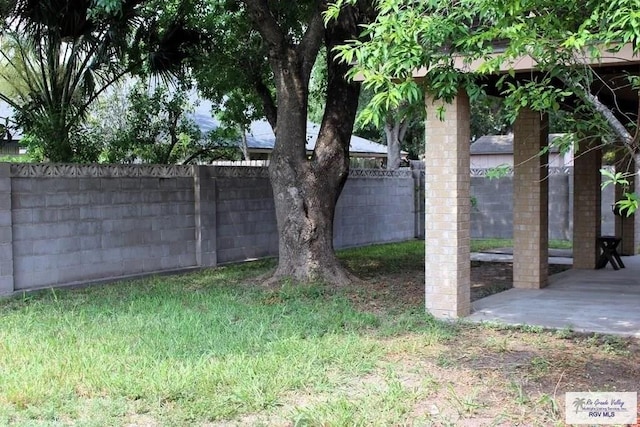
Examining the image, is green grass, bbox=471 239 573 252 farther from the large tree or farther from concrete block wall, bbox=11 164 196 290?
concrete block wall, bbox=11 164 196 290

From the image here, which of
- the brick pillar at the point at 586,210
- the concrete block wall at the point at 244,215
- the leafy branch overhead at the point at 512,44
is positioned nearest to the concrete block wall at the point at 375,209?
the concrete block wall at the point at 244,215

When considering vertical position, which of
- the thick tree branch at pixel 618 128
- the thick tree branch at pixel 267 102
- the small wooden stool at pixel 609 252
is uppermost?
the thick tree branch at pixel 267 102

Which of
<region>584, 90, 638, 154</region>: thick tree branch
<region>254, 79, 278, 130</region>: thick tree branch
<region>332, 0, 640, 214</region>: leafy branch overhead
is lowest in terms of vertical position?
<region>584, 90, 638, 154</region>: thick tree branch

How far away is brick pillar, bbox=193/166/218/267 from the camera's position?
1230 centimetres

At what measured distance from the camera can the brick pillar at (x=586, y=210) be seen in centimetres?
1217

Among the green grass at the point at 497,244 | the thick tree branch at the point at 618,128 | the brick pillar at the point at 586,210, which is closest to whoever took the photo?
the thick tree branch at the point at 618,128

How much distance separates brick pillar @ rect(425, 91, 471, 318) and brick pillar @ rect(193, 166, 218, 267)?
5.48m

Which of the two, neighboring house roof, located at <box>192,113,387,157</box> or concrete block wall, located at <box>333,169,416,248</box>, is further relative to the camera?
neighboring house roof, located at <box>192,113,387,157</box>

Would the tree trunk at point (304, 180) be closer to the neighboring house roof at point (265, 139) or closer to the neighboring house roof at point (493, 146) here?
the neighboring house roof at point (265, 139)

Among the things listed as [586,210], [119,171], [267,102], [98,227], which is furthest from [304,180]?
[586,210]

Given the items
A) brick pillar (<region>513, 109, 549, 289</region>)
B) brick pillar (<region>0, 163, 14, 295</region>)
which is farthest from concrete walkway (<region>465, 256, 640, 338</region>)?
brick pillar (<region>0, 163, 14, 295</region>)

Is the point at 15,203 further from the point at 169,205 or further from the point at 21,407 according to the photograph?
the point at 21,407

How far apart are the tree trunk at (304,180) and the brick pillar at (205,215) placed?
229 cm

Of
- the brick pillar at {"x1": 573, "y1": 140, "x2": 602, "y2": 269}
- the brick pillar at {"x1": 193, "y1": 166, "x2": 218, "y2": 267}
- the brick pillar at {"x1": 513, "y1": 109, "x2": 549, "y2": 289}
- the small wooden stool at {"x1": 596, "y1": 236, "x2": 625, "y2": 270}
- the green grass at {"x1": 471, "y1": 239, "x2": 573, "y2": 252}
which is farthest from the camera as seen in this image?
the green grass at {"x1": 471, "y1": 239, "x2": 573, "y2": 252}
